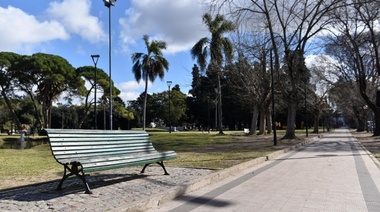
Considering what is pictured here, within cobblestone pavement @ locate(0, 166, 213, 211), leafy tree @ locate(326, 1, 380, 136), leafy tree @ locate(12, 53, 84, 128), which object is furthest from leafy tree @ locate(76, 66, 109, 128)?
cobblestone pavement @ locate(0, 166, 213, 211)

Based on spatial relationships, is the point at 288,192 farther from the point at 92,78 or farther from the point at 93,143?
the point at 92,78

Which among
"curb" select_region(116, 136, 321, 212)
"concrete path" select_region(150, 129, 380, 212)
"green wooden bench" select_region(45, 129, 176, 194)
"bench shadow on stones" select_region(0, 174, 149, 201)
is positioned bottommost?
"concrete path" select_region(150, 129, 380, 212)

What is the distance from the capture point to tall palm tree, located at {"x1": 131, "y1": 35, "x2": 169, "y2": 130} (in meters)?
46.7

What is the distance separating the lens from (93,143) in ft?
25.1

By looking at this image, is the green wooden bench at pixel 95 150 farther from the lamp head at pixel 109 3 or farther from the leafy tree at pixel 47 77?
the leafy tree at pixel 47 77

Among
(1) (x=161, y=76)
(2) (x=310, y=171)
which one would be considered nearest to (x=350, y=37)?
(1) (x=161, y=76)

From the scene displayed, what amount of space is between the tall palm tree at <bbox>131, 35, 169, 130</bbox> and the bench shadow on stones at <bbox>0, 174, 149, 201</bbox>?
37.8 metres

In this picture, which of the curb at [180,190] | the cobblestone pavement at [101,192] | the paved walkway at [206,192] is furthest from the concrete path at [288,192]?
the cobblestone pavement at [101,192]

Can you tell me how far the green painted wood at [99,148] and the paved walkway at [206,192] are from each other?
20.7 inches

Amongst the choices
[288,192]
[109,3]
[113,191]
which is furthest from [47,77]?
[288,192]

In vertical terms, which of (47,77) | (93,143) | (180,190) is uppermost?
(47,77)

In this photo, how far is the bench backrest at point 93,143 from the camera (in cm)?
663

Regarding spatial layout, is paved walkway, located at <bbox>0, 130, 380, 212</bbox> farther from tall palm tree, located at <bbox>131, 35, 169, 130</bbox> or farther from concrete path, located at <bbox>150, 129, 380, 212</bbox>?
tall palm tree, located at <bbox>131, 35, 169, 130</bbox>

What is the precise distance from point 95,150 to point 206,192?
234 centimetres
